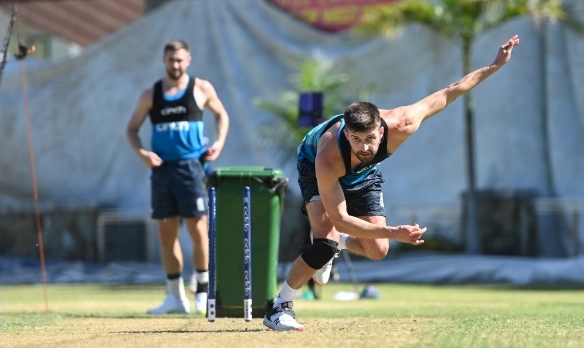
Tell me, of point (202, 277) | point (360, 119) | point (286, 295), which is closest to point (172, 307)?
point (202, 277)

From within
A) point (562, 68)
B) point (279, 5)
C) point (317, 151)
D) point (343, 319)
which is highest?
point (279, 5)

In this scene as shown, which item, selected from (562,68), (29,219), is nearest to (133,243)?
(29,219)

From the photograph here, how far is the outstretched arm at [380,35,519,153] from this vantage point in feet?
25.1

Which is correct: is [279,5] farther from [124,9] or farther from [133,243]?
[124,9]

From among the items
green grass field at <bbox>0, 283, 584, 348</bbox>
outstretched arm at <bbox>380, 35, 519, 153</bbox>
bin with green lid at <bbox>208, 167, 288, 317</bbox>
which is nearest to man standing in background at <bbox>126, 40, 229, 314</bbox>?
green grass field at <bbox>0, 283, 584, 348</bbox>

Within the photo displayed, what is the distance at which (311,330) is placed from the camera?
305 inches

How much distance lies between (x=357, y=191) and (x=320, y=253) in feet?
1.57

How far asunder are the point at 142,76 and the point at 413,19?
16.4 feet

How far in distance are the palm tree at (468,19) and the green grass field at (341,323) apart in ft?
10.1

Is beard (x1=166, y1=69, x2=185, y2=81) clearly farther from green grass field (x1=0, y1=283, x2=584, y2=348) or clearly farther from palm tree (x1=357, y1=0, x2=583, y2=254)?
palm tree (x1=357, y1=0, x2=583, y2=254)

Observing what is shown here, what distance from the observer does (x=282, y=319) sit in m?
7.77

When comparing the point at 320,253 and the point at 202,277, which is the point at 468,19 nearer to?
the point at 202,277

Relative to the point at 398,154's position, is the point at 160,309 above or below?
below

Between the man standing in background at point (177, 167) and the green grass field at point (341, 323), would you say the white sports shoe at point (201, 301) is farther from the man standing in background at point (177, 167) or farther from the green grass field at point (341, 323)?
the green grass field at point (341, 323)
